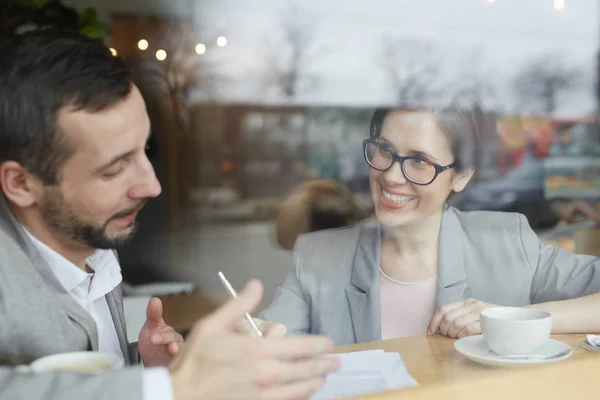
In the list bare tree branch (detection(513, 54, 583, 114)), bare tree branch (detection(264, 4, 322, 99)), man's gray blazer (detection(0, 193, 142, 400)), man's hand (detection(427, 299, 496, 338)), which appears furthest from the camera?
bare tree branch (detection(264, 4, 322, 99))

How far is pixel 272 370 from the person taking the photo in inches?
29.6

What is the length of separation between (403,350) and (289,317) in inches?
11.8

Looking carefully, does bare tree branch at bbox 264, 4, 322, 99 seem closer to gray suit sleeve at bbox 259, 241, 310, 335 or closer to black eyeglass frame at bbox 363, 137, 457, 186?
black eyeglass frame at bbox 363, 137, 457, 186

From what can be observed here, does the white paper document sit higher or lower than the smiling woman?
lower

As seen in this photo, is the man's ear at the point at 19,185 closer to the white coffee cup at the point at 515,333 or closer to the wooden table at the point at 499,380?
the wooden table at the point at 499,380

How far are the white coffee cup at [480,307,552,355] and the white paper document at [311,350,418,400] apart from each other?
14cm

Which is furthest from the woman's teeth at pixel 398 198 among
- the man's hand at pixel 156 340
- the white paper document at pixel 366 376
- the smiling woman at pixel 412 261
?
the man's hand at pixel 156 340

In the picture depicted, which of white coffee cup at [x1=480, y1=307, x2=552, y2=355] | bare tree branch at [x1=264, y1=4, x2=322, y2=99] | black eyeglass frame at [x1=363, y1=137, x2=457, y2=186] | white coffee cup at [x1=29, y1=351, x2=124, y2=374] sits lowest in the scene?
white coffee cup at [x1=480, y1=307, x2=552, y2=355]

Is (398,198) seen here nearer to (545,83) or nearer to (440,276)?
(440,276)

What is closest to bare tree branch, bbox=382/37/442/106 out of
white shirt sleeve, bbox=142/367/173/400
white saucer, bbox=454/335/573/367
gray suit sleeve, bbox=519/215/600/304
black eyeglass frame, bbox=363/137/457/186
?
black eyeglass frame, bbox=363/137/457/186

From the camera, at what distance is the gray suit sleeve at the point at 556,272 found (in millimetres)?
1444

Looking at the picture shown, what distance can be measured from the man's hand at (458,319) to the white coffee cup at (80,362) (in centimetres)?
65

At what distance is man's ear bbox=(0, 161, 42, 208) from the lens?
0.99m

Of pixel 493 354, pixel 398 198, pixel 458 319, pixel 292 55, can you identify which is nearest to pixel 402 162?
pixel 398 198
